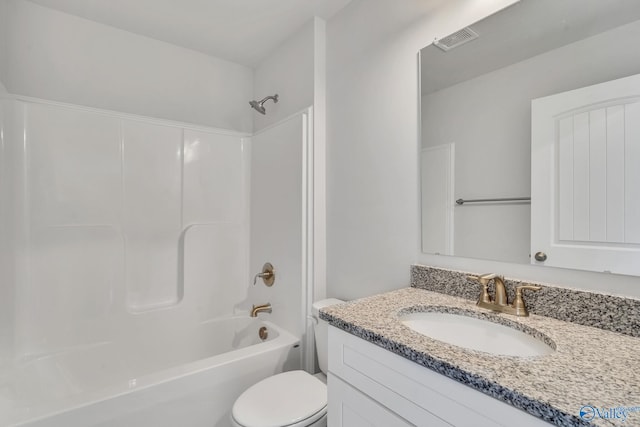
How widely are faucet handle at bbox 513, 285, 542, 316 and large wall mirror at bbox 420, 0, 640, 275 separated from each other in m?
0.10

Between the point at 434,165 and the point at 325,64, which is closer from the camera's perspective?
the point at 434,165

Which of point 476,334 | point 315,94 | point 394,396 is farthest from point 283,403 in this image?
point 315,94

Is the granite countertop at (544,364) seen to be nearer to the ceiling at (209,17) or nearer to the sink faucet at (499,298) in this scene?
the sink faucet at (499,298)

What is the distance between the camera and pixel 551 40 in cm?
102

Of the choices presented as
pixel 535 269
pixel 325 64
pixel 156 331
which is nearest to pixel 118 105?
pixel 325 64

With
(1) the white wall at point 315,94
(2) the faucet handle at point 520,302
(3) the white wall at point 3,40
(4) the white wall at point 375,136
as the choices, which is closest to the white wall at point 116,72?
(3) the white wall at point 3,40

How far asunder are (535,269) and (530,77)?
0.66 meters

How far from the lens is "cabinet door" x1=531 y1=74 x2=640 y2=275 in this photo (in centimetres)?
84

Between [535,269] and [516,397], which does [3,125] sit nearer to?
[516,397]

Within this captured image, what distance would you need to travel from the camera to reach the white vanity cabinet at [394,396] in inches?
24.8

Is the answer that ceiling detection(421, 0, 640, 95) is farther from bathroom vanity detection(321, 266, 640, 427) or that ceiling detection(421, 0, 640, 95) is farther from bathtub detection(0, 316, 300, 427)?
bathtub detection(0, 316, 300, 427)

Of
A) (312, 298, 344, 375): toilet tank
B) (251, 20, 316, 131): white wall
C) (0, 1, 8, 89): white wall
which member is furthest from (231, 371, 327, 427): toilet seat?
(0, 1, 8, 89): white wall

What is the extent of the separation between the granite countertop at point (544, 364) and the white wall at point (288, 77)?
149cm

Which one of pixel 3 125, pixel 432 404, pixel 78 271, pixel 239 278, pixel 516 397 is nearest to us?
pixel 516 397
